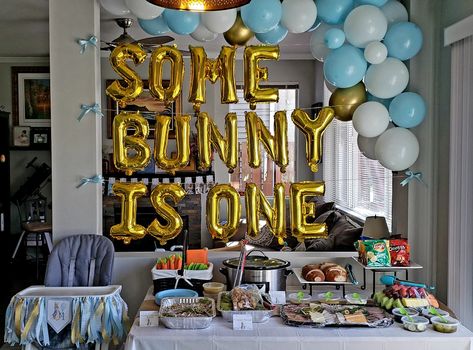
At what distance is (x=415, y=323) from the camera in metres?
2.42

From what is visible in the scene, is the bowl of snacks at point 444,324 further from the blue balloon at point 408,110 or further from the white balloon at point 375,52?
the white balloon at point 375,52

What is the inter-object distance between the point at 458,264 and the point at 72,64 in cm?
244

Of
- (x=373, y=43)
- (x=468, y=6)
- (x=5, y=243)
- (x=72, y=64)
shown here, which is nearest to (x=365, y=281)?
(x=373, y=43)

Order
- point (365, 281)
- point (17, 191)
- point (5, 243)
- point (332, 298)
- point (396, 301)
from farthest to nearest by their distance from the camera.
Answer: point (17, 191) → point (5, 243) → point (365, 281) → point (332, 298) → point (396, 301)

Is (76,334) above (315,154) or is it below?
below

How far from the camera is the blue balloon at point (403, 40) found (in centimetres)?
299

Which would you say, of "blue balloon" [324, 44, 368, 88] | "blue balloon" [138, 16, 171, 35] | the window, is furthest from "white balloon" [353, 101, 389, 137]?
the window

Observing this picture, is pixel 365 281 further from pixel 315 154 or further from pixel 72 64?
pixel 72 64

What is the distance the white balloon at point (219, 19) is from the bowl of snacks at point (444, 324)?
181cm

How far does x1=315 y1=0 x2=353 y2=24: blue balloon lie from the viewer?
3.04 metres

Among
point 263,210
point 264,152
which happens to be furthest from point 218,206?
point 264,152

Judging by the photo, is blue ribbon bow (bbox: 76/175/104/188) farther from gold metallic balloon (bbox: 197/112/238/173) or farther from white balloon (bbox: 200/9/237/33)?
white balloon (bbox: 200/9/237/33)

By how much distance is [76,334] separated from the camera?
109 inches

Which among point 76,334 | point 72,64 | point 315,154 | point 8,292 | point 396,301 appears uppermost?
point 72,64
